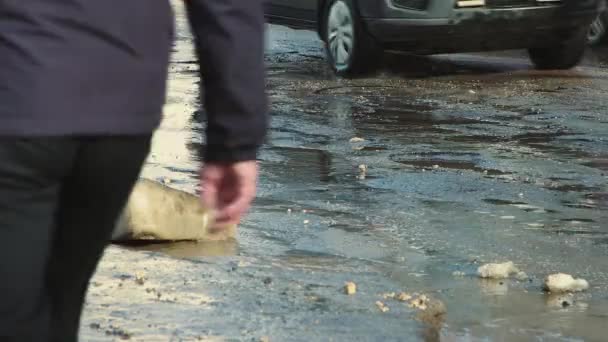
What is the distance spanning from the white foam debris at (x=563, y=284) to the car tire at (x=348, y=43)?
5.56m

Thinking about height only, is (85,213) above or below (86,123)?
below

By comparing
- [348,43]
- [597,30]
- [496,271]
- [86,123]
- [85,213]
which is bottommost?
[597,30]

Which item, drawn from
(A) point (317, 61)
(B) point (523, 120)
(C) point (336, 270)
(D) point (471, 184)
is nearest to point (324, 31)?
(A) point (317, 61)

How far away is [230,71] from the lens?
1.85 m

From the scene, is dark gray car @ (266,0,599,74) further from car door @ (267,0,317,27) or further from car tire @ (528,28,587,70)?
car door @ (267,0,317,27)

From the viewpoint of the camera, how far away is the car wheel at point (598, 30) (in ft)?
38.0

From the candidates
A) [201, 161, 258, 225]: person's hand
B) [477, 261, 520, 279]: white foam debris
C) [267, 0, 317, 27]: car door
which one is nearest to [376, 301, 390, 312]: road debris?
[477, 261, 520, 279]: white foam debris

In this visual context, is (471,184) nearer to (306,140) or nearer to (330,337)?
(306,140)

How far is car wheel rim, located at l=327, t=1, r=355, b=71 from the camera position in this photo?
963 cm

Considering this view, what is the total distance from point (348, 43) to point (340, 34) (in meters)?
0.15

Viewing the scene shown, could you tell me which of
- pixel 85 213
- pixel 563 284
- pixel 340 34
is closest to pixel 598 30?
pixel 340 34

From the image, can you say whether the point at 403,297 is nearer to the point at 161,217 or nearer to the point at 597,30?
the point at 161,217

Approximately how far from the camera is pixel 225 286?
405 cm

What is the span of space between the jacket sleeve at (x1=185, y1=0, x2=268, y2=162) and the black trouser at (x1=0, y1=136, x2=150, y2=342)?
0.12 meters
